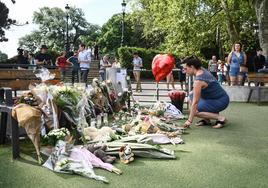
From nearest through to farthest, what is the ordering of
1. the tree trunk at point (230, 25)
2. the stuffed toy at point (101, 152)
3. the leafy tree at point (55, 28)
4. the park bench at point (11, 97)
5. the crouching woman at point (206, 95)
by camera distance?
the stuffed toy at point (101, 152), the park bench at point (11, 97), the crouching woman at point (206, 95), the tree trunk at point (230, 25), the leafy tree at point (55, 28)

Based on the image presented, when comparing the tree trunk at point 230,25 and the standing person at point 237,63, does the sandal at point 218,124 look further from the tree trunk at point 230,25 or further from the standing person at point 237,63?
the tree trunk at point 230,25

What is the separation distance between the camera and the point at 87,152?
5375 mm

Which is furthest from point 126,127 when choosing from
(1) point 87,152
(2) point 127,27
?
(2) point 127,27

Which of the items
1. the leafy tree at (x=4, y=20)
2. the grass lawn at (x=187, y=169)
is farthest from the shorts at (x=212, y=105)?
Result: the leafy tree at (x=4, y=20)

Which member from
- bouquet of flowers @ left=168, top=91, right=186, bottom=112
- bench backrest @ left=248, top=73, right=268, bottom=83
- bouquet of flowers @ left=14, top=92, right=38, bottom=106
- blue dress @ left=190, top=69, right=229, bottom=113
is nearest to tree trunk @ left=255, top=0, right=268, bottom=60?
bench backrest @ left=248, top=73, right=268, bottom=83

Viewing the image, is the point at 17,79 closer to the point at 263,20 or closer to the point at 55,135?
the point at 55,135

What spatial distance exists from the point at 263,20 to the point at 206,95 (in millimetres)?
11102

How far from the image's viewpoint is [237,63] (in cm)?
1337

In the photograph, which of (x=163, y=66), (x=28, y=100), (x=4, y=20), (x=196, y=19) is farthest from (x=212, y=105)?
(x=4, y=20)

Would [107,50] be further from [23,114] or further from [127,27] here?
[23,114]

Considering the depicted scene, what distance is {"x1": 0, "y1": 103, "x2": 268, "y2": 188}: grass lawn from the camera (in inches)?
183

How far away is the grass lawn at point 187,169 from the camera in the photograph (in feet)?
15.2

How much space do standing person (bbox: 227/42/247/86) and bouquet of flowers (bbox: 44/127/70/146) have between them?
8.70 meters

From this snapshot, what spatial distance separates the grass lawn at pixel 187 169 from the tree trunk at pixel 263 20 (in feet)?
39.6
